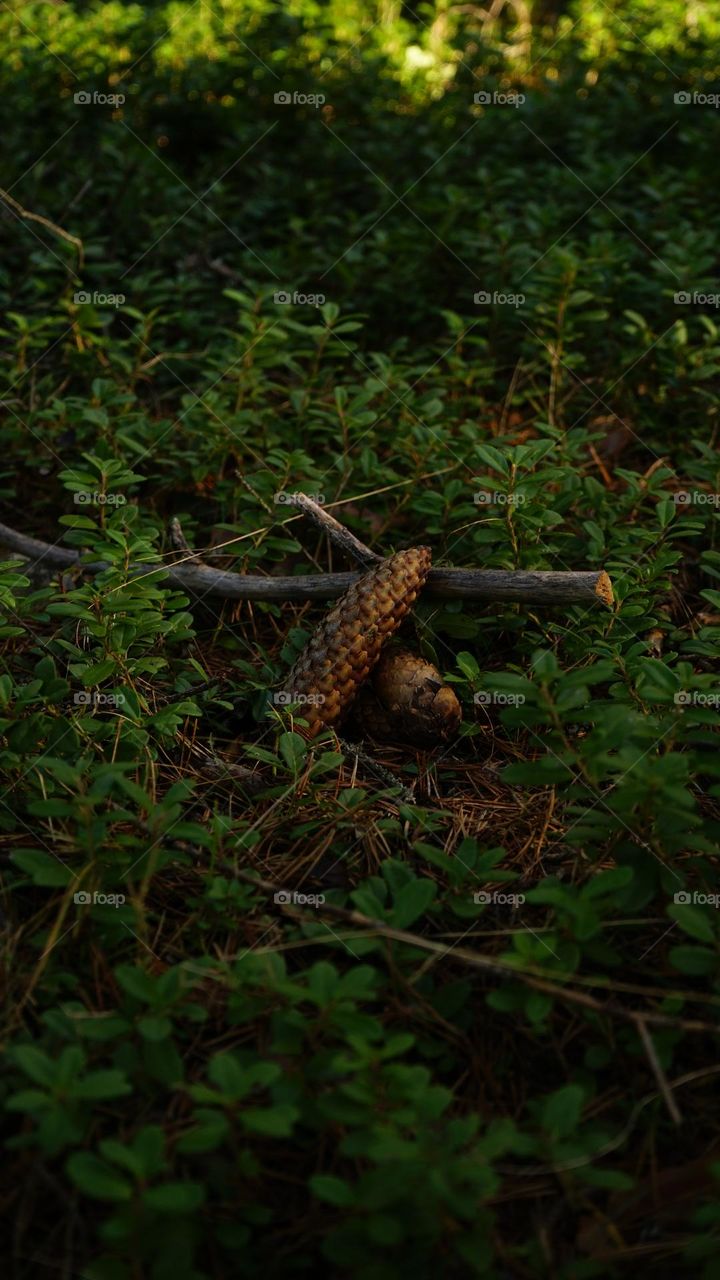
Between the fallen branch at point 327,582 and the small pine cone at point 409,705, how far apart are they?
297mm

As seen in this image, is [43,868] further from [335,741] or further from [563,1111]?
[563,1111]

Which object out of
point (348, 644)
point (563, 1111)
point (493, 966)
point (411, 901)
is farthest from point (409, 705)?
point (563, 1111)

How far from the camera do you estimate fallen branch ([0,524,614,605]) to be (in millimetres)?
2941

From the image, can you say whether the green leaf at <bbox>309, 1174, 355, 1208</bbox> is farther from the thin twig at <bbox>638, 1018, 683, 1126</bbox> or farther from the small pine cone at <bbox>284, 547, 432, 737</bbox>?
the small pine cone at <bbox>284, 547, 432, 737</bbox>

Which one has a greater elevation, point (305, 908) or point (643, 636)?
point (643, 636)

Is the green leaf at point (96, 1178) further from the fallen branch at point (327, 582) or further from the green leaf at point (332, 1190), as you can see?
the fallen branch at point (327, 582)

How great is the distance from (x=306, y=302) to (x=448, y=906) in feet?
11.0

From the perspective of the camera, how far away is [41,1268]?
5.61ft

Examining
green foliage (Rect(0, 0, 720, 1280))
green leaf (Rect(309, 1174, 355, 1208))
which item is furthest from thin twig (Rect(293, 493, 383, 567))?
green leaf (Rect(309, 1174, 355, 1208))

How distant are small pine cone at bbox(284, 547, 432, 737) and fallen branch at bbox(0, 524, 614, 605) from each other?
0.19 metres

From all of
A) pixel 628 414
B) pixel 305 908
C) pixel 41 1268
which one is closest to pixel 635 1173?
pixel 305 908

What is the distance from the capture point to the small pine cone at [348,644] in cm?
279

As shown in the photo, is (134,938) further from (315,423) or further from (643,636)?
(315,423)

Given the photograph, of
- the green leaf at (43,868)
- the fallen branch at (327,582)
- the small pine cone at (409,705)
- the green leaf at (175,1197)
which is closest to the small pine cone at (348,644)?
the small pine cone at (409,705)
